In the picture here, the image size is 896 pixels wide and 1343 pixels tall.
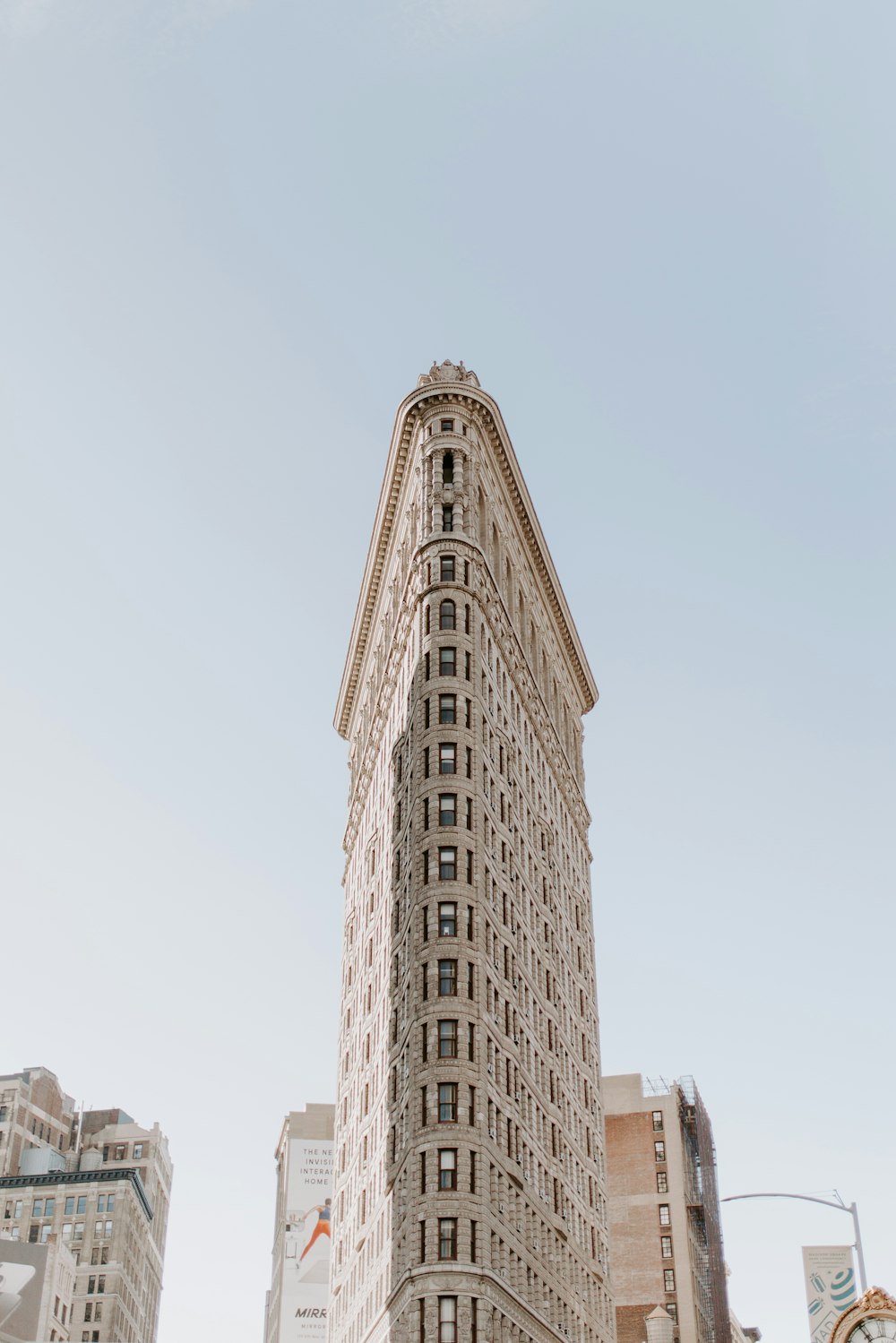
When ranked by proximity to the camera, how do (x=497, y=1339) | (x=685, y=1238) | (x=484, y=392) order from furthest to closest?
(x=685, y=1238)
(x=484, y=392)
(x=497, y=1339)

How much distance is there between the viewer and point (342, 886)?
131 metres

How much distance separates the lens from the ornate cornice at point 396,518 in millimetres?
110250

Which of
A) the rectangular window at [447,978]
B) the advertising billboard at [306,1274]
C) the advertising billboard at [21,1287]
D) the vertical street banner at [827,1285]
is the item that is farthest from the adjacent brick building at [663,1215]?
the vertical street banner at [827,1285]

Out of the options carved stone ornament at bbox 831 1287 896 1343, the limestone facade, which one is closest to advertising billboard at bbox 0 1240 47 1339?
the limestone facade

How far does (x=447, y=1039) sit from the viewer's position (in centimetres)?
8200

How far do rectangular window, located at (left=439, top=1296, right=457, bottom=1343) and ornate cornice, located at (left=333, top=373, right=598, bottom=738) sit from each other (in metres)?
61.7

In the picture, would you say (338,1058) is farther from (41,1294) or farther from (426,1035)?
(41,1294)

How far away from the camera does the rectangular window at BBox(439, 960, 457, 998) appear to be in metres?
83.6

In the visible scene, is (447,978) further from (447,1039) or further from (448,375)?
(448,375)

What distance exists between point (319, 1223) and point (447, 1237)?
422 feet

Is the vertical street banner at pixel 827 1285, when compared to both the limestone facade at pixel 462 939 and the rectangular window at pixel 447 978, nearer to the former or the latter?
the limestone facade at pixel 462 939

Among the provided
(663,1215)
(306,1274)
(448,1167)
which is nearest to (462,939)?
(448,1167)

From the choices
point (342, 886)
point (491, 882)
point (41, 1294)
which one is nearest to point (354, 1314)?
point (491, 882)

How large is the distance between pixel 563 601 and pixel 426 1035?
6086 cm
